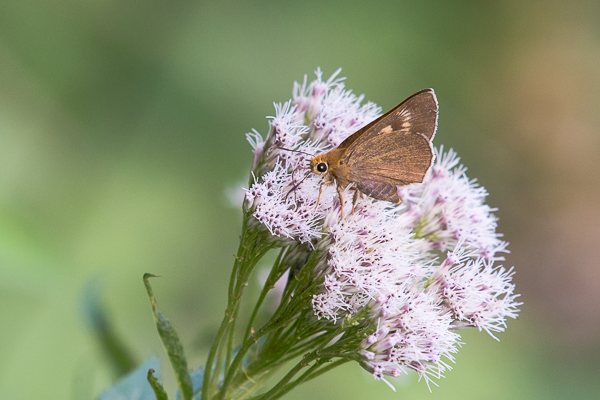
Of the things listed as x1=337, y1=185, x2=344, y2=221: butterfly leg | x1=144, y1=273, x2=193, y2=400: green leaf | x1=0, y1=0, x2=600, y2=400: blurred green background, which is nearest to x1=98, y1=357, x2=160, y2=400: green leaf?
x1=144, y1=273, x2=193, y2=400: green leaf

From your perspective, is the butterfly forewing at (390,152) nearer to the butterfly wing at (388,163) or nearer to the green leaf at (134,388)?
the butterfly wing at (388,163)

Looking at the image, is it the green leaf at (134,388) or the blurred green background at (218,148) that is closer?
the green leaf at (134,388)

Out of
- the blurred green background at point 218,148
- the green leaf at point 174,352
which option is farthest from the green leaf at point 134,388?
the blurred green background at point 218,148

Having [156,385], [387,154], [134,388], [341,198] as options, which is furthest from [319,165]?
[134,388]

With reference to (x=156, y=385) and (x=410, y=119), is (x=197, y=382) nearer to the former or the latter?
(x=156, y=385)

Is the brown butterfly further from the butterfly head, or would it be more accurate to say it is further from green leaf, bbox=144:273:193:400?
green leaf, bbox=144:273:193:400
